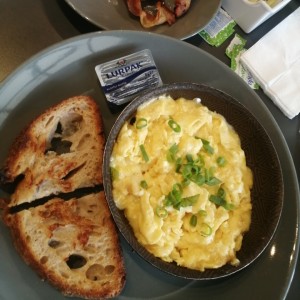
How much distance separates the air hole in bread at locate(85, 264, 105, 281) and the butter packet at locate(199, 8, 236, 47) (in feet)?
5.28

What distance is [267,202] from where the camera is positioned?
7.31 feet

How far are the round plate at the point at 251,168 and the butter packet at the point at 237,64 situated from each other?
0.56m

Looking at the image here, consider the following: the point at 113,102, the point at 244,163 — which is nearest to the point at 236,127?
the point at 244,163

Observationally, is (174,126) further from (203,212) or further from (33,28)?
(33,28)

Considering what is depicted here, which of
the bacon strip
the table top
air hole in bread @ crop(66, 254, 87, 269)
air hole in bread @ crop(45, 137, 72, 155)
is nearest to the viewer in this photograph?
air hole in bread @ crop(66, 254, 87, 269)

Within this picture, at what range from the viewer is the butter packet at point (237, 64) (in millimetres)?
2777

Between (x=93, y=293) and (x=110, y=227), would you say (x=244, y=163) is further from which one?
(x=93, y=293)

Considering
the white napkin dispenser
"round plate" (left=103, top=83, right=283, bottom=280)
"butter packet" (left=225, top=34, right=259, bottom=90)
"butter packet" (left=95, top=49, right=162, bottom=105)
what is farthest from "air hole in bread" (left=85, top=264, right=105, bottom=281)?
the white napkin dispenser

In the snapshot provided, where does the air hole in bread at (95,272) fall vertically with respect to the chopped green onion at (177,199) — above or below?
below

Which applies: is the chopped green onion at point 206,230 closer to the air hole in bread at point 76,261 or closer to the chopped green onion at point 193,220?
the chopped green onion at point 193,220

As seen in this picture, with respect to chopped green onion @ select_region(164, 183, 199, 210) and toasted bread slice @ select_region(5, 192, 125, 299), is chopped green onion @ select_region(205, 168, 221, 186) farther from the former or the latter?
toasted bread slice @ select_region(5, 192, 125, 299)

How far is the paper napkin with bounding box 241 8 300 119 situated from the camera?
275 centimetres

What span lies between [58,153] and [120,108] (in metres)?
0.44

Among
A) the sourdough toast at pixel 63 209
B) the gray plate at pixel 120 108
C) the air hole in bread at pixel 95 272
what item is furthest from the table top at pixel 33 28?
the air hole in bread at pixel 95 272
